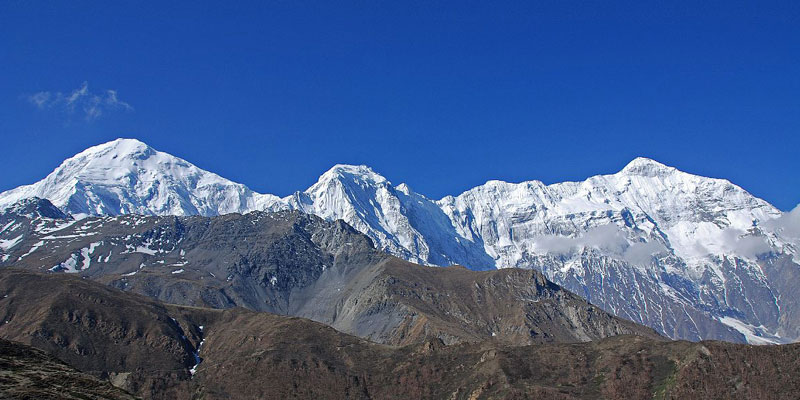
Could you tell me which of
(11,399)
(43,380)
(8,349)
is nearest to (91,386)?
(43,380)

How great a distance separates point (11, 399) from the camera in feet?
357

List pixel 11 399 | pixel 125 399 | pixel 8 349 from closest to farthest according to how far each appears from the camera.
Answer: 1. pixel 11 399
2. pixel 125 399
3. pixel 8 349

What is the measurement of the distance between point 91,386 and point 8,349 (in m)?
31.8

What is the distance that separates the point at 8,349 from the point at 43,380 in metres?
29.9

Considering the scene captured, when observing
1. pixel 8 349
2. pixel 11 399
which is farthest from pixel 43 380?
pixel 8 349

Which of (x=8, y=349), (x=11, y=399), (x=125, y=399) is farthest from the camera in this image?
(x=8, y=349)

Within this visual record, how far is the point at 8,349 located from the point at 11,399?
44.2 meters

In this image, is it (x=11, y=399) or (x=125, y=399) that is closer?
(x=11, y=399)

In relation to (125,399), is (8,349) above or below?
above

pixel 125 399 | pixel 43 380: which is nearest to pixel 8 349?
pixel 43 380

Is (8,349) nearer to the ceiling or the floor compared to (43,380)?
nearer to the ceiling

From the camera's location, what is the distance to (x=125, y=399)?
122812 millimetres

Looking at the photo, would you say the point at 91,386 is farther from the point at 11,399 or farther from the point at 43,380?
the point at 11,399

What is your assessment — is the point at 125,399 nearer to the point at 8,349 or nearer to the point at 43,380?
the point at 43,380
